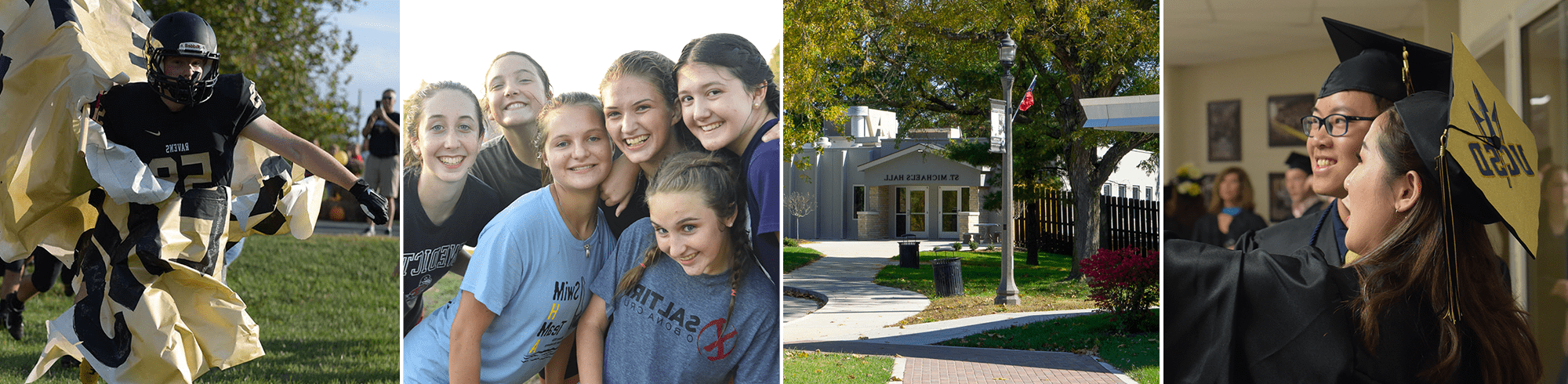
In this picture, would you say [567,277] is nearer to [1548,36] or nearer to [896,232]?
[1548,36]

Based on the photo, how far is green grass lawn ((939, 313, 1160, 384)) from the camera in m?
6.43

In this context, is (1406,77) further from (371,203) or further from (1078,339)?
(1078,339)

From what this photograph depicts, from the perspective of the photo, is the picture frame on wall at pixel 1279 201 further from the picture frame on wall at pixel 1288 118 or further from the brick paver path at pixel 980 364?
the brick paver path at pixel 980 364

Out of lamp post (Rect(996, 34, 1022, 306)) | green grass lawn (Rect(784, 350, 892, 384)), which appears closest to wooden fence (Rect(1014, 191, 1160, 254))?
lamp post (Rect(996, 34, 1022, 306))

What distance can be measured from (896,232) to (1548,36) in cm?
466

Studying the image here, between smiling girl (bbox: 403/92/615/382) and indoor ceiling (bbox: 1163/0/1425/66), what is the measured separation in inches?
81.0

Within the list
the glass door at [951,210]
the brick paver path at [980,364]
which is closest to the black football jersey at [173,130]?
the brick paver path at [980,364]

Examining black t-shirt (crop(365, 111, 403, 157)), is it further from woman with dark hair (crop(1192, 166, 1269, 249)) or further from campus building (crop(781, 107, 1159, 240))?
woman with dark hair (crop(1192, 166, 1269, 249))

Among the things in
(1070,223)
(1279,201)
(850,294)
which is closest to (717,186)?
(1279,201)

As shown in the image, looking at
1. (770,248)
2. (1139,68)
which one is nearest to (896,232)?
(1139,68)

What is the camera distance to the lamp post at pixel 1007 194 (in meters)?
6.94

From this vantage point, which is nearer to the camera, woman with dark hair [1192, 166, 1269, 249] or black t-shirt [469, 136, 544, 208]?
woman with dark hair [1192, 166, 1269, 249]

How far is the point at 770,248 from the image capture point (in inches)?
132

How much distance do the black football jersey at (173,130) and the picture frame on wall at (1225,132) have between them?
3.55 m
